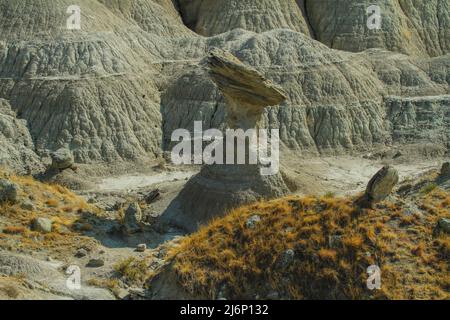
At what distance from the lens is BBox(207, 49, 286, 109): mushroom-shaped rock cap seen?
32.1 m

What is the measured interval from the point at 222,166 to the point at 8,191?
9515 mm

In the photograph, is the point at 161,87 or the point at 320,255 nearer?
the point at 320,255

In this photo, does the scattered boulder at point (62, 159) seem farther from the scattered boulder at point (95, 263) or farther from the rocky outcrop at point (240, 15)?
the rocky outcrop at point (240, 15)

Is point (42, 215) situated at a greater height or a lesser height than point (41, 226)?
greater

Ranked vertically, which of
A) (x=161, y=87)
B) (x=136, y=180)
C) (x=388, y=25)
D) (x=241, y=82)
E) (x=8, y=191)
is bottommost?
(x=136, y=180)

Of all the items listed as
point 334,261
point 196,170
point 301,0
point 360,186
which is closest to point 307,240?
point 334,261

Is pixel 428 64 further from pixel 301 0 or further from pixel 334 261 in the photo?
pixel 334 261

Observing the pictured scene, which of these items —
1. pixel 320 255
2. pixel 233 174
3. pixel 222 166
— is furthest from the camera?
pixel 222 166

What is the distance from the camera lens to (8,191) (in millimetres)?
27016

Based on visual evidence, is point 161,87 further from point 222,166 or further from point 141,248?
point 141,248

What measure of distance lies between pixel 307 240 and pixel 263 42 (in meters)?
27.2

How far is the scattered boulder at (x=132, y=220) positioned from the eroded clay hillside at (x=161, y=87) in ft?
38.0

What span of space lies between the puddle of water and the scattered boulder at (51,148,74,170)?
1.86 metres

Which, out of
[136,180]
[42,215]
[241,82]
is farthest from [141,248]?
[136,180]
